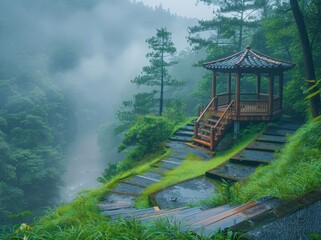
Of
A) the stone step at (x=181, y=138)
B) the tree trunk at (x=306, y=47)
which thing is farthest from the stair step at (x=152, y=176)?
the tree trunk at (x=306, y=47)

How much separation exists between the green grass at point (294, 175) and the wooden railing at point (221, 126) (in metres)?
5.09

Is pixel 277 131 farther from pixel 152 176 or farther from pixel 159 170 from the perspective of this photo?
pixel 152 176

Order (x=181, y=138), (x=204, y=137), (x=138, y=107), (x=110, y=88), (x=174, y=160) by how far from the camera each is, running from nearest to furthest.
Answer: (x=174, y=160) → (x=204, y=137) → (x=181, y=138) → (x=138, y=107) → (x=110, y=88)

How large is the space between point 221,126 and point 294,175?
8.30 m

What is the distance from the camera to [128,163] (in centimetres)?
1299

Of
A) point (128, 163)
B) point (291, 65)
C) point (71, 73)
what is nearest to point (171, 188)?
point (128, 163)

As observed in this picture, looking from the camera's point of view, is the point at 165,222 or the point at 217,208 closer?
the point at 165,222

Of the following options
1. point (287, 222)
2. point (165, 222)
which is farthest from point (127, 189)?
point (287, 222)

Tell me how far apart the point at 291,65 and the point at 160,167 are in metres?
7.52

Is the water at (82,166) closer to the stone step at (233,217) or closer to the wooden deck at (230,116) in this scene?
the wooden deck at (230,116)

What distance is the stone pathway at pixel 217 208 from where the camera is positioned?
8.93 ft

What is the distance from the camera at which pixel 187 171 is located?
9336 millimetres

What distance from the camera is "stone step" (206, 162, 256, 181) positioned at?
7.93 meters

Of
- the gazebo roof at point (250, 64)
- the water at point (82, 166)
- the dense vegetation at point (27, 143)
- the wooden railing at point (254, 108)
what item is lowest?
the water at point (82, 166)
